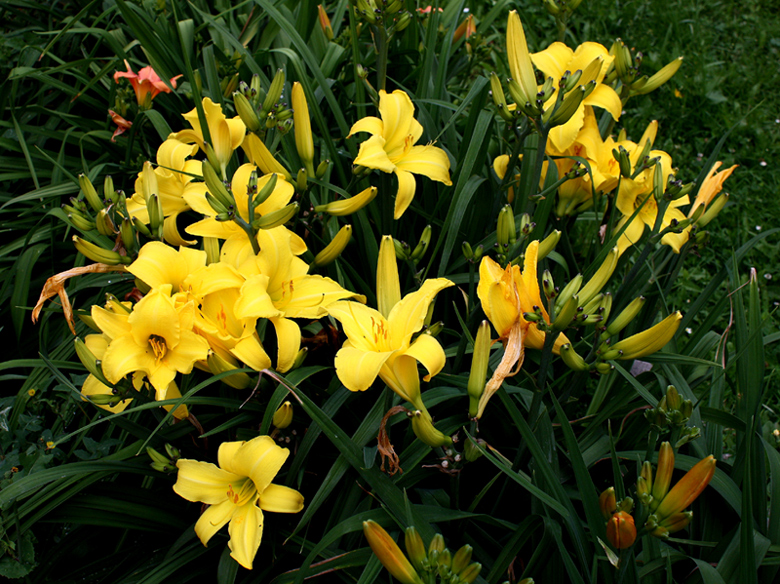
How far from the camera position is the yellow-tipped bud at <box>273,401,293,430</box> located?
126 centimetres

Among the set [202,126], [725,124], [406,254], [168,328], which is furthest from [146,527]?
[725,124]

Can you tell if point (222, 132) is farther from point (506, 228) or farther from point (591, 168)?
point (591, 168)

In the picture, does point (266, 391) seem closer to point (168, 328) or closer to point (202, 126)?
point (168, 328)

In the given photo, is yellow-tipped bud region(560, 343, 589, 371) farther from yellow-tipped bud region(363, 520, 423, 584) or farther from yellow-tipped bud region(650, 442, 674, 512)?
yellow-tipped bud region(363, 520, 423, 584)

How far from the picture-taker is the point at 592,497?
1.20 meters

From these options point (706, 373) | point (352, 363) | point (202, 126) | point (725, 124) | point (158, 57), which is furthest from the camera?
point (725, 124)

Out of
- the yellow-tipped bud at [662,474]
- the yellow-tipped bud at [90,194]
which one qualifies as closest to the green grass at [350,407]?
the yellow-tipped bud at [662,474]

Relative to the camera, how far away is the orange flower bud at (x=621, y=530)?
1016 mm

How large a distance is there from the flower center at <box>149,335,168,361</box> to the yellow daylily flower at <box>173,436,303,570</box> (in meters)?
0.22

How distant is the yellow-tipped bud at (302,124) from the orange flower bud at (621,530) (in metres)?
1.10

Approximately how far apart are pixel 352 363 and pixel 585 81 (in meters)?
1.03

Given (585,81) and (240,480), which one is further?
(585,81)

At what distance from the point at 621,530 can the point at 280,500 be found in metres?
0.66

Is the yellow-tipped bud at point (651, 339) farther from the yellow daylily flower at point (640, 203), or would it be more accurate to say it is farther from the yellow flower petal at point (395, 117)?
the yellow flower petal at point (395, 117)
